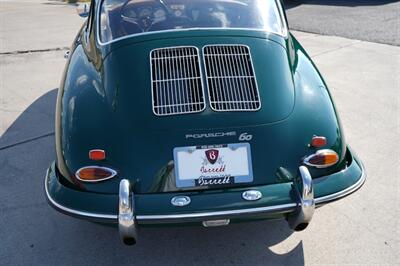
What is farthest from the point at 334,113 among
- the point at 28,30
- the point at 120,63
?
the point at 28,30

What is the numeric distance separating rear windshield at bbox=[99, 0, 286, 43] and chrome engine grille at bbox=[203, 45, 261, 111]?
349mm

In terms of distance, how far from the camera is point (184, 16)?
127 inches

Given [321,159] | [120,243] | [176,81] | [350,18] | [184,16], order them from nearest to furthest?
[321,159] < [176,81] < [120,243] < [184,16] < [350,18]

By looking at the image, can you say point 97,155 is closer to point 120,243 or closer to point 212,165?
point 212,165

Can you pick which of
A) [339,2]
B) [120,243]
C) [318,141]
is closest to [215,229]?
[120,243]

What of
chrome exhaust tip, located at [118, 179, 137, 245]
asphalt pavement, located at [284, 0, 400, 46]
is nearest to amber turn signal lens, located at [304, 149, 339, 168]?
chrome exhaust tip, located at [118, 179, 137, 245]

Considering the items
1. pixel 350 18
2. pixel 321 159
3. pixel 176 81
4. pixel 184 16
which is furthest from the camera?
pixel 350 18

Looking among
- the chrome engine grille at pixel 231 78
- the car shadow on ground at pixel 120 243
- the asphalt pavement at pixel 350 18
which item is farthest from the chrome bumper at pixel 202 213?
the asphalt pavement at pixel 350 18

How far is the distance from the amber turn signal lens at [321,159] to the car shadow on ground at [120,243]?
2.15 feet

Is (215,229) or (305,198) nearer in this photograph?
(305,198)

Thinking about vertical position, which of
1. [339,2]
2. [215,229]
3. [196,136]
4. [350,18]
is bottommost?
[339,2]

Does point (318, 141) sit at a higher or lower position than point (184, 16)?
lower

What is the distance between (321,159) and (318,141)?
106mm

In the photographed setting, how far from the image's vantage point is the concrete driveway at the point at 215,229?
106 inches
